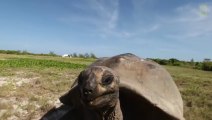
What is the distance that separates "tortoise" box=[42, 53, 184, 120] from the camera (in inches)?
126

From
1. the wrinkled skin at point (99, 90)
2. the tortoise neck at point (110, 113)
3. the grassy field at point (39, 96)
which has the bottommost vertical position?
the grassy field at point (39, 96)

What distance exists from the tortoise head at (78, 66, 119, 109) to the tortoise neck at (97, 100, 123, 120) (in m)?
0.11

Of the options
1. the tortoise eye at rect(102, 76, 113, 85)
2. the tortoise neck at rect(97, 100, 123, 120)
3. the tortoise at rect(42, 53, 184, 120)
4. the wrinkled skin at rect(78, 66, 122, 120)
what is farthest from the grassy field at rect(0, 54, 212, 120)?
the tortoise eye at rect(102, 76, 113, 85)

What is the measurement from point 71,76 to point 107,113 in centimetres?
596

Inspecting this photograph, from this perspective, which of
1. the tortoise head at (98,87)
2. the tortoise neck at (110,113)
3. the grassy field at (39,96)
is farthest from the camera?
the grassy field at (39,96)

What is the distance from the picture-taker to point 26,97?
274 inches

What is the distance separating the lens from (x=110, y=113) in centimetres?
356

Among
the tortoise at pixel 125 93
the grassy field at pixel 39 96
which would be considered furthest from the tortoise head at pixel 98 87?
the grassy field at pixel 39 96

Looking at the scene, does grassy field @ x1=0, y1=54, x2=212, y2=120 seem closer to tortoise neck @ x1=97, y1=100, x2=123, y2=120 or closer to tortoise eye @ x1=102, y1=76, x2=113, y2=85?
tortoise neck @ x1=97, y1=100, x2=123, y2=120

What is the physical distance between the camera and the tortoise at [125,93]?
3207mm

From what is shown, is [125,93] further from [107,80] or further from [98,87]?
[98,87]

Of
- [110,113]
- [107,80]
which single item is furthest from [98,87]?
[110,113]

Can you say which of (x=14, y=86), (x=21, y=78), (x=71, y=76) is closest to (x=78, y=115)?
(x=14, y=86)

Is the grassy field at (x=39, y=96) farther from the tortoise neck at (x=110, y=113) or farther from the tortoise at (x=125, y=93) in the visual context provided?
the tortoise neck at (x=110, y=113)
